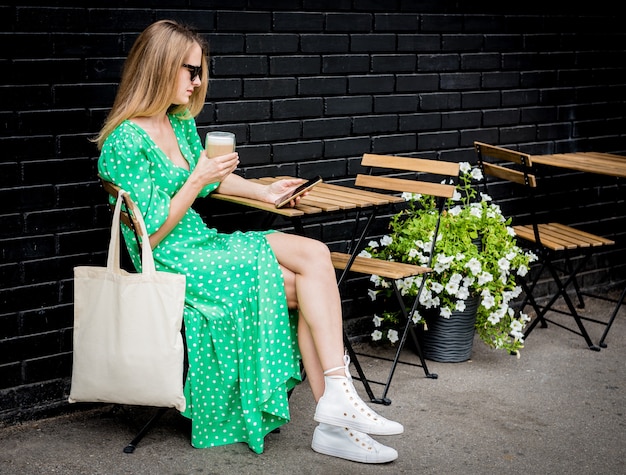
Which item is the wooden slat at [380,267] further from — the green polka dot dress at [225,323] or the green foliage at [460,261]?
the green polka dot dress at [225,323]

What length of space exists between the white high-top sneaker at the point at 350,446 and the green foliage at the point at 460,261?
1.12 metres

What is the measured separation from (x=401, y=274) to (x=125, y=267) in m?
1.31

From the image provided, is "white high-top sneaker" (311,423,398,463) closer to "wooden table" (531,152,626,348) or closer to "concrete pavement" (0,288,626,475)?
"concrete pavement" (0,288,626,475)

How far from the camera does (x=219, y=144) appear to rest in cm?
401

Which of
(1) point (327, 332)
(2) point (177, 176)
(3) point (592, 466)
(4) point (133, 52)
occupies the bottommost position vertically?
(3) point (592, 466)

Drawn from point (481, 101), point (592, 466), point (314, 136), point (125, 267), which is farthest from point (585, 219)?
point (125, 267)

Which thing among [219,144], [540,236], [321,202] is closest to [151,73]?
[219,144]

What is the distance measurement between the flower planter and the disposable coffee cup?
5.83 ft

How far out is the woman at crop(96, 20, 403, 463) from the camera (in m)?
3.91

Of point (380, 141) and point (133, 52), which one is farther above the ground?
point (133, 52)

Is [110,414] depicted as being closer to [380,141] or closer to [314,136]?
[314,136]

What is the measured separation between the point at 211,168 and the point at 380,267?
1.18 m

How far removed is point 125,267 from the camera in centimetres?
459

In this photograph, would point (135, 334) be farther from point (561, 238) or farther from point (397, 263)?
point (561, 238)
